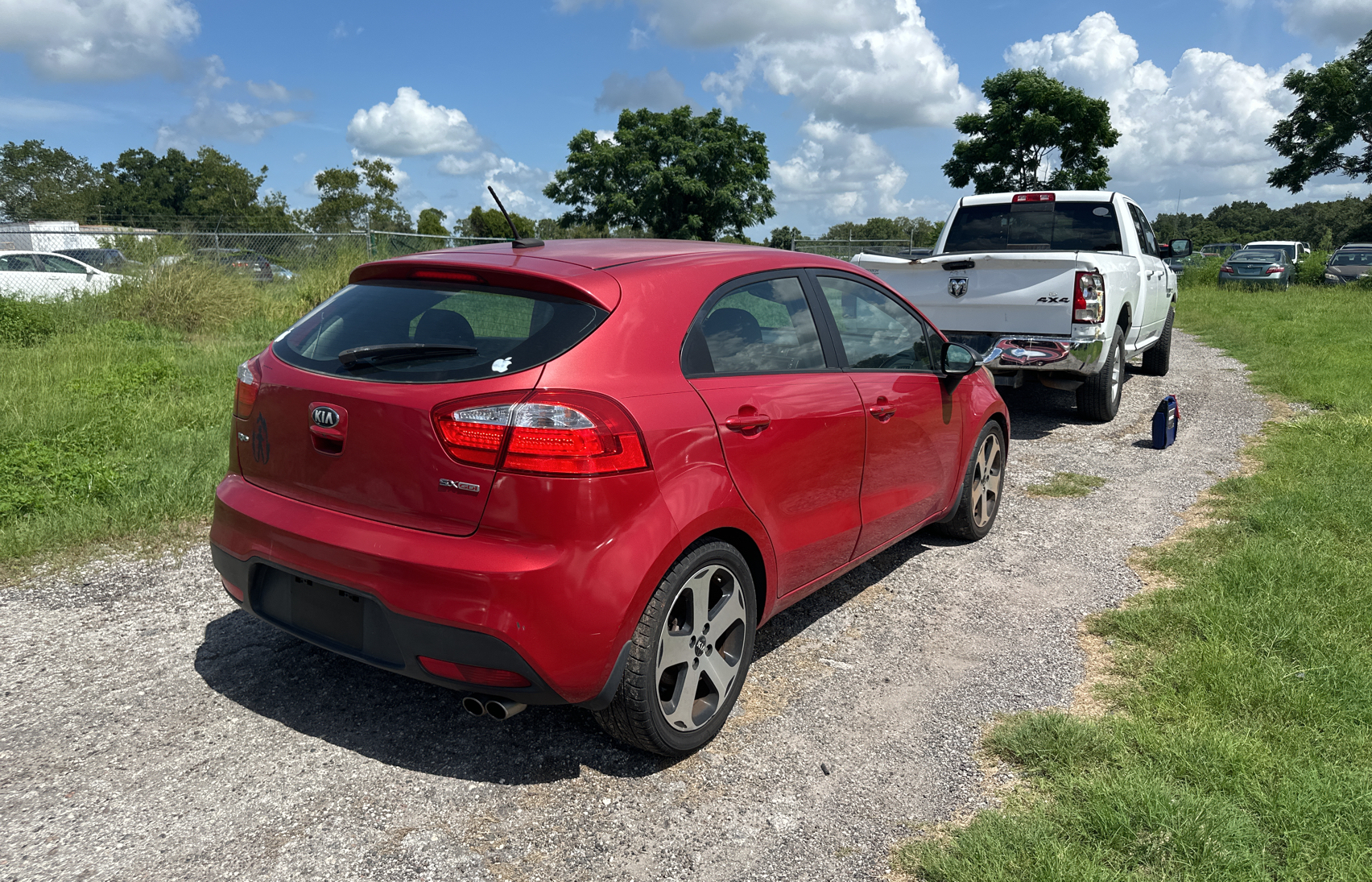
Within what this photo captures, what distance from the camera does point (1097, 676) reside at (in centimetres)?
368

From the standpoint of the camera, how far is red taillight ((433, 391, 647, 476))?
2537 mm

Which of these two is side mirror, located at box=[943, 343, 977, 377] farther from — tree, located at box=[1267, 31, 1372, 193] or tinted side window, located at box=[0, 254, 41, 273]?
tree, located at box=[1267, 31, 1372, 193]

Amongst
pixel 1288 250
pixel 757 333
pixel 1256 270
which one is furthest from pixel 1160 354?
pixel 1288 250

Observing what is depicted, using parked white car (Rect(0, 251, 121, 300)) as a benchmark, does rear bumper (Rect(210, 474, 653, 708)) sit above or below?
below

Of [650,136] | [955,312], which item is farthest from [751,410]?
[650,136]

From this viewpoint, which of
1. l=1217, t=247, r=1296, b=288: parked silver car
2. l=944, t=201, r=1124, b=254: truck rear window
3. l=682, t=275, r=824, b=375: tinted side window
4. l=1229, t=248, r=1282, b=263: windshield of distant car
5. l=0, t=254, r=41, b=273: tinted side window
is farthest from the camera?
l=1229, t=248, r=1282, b=263: windshield of distant car

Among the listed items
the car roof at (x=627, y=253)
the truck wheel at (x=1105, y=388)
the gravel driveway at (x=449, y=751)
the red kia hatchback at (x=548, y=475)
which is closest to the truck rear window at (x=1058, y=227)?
the truck wheel at (x=1105, y=388)

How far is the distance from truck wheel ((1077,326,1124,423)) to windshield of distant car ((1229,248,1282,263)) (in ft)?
77.7

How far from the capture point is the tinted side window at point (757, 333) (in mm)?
3109

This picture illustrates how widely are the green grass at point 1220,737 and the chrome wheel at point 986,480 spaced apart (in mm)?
952

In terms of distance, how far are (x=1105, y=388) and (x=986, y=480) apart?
4.08 metres

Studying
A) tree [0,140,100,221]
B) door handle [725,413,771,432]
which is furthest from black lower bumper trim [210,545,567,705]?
tree [0,140,100,221]

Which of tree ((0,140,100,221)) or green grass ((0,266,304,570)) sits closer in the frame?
green grass ((0,266,304,570))

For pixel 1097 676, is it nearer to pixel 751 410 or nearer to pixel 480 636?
pixel 751 410
